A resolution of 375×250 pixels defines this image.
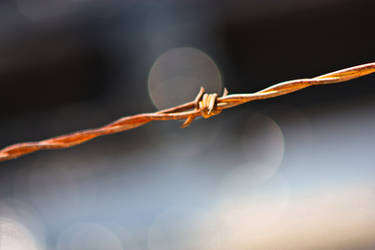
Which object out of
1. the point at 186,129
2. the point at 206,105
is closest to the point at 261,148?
the point at 186,129

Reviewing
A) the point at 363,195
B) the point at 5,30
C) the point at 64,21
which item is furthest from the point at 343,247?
the point at 5,30

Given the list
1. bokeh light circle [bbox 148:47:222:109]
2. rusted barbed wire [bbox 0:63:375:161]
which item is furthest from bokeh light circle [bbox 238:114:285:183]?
rusted barbed wire [bbox 0:63:375:161]

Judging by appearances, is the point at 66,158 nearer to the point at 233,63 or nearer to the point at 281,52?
the point at 233,63

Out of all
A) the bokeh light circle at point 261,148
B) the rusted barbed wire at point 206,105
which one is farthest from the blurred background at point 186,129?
the rusted barbed wire at point 206,105

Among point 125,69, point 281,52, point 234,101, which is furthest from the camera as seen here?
point 125,69

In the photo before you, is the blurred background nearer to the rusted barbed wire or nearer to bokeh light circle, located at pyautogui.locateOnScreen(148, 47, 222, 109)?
bokeh light circle, located at pyautogui.locateOnScreen(148, 47, 222, 109)

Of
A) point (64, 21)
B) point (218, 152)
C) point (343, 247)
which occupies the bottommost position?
point (343, 247)

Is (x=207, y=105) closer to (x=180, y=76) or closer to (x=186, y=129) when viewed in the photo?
(x=186, y=129)
